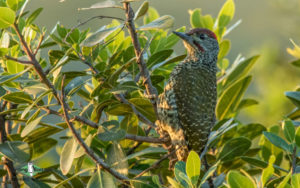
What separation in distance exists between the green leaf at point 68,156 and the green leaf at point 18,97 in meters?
0.26

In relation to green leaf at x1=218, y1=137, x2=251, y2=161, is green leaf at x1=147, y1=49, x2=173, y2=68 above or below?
above

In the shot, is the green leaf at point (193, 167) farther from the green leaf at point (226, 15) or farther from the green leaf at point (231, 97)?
the green leaf at point (226, 15)

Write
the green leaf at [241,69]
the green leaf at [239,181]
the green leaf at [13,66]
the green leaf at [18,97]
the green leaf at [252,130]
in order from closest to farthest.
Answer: the green leaf at [239,181], the green leaf at [18,97], the green leaf at [13,66], the green leaf at [252,130], the green leaf at [241,69]

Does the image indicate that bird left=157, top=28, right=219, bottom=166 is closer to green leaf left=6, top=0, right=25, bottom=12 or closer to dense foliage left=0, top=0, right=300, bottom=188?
dense foliage left=0, top=0, right=300, bottom=188

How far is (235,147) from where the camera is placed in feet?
8.18

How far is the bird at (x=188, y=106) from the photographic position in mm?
3133

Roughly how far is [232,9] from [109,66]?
108 cm

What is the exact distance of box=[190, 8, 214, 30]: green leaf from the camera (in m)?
3.05

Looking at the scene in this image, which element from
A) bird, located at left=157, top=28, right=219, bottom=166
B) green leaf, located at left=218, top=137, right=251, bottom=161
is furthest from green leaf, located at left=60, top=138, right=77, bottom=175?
bird, located at left=157, top=28, right=219, bottom=166

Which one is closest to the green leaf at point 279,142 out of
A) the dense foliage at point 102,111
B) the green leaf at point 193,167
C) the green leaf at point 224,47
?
the dense foliage at point 102,111

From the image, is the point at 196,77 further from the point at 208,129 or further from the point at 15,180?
the point at 15,180

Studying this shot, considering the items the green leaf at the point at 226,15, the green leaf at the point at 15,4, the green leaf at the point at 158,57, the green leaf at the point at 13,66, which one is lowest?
the green leaf at the point at 158,57

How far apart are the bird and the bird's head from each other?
0.01m

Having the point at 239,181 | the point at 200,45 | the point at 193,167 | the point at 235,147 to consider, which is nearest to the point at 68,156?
the point at 193,167
